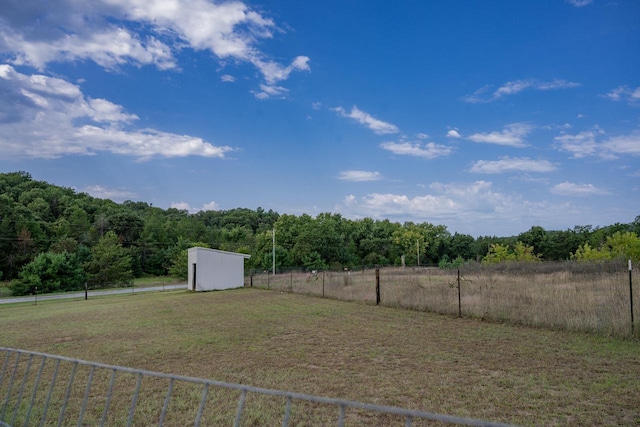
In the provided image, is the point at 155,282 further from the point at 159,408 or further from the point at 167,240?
the point at 159,408

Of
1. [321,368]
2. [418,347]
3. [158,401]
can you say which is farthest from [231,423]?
[418,347]

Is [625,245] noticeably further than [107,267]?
No

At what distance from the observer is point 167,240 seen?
222 feet

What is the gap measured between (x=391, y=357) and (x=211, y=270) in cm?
2004

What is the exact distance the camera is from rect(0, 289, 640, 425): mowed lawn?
5.23 m

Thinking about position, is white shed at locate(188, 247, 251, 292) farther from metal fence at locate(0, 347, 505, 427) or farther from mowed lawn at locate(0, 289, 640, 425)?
metal fence at locate(0, 347, 505, 427)

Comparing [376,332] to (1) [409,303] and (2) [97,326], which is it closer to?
(1) [409,303]

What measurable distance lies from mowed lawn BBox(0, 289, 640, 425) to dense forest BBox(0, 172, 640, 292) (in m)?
30.3

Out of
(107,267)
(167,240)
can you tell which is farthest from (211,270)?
(167,240)

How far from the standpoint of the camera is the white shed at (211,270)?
25.6m

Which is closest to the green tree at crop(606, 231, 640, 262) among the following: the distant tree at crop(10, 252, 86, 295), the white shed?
the white shed

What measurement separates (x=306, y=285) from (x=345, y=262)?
136 ft

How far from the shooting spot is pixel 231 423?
455 centimetres

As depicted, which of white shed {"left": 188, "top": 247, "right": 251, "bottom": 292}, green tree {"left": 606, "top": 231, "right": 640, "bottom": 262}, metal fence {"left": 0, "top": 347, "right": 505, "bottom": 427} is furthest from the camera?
green tree {"left": 606, "top": 231, "right": 640, "bottom": 262}
